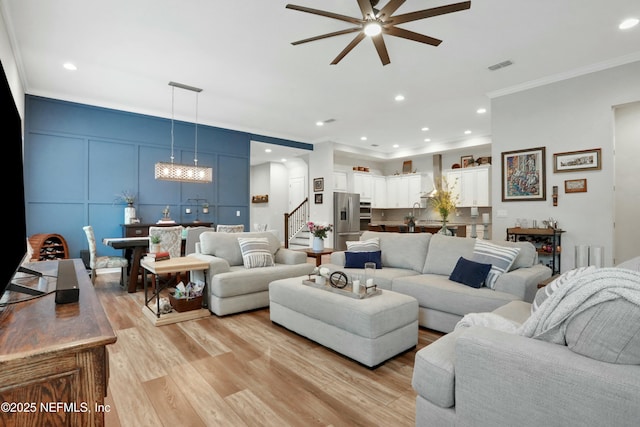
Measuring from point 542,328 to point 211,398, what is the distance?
1852mm

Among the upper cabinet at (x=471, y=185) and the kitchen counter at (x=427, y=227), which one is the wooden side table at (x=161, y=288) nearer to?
the kitchen counter at (x=427, y=227)

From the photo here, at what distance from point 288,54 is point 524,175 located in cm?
386

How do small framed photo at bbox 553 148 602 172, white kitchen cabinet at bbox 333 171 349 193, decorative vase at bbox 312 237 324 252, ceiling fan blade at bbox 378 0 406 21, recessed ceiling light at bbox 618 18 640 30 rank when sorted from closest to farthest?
ceiling fan blade at bbox 378 0 406 21, recessed ceiling light at bbox 618 18 640 30, small framed photo at bbox 553 148 602 172, decorative vase at bbox 312 237 324 252, white kitchen cabinet at bbox 333 171 349 193

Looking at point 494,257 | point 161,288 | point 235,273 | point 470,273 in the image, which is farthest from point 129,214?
point 494,257

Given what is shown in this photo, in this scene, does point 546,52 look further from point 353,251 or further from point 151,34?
point 151,34

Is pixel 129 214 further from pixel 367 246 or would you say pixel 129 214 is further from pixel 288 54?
pixel 367 246

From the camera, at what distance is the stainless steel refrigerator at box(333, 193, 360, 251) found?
841 cm

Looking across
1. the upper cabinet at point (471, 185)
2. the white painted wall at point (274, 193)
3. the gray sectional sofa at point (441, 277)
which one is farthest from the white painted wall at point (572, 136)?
the white painted wall at point (274, 193)

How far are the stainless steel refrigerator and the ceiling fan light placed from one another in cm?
560

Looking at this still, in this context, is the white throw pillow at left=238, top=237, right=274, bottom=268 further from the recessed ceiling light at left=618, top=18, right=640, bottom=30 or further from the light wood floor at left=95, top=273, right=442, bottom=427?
the recessed ceiling light at left=618, top=18, right=640, bottom=30

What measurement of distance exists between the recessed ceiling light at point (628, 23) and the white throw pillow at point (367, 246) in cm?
343

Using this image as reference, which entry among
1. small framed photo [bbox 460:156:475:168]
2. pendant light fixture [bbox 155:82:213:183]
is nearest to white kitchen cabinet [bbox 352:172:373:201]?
small framed photo [bbox 460:156:475:168]

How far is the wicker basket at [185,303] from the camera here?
3436mm

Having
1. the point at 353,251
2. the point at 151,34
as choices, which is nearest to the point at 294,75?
the point at 151,34
